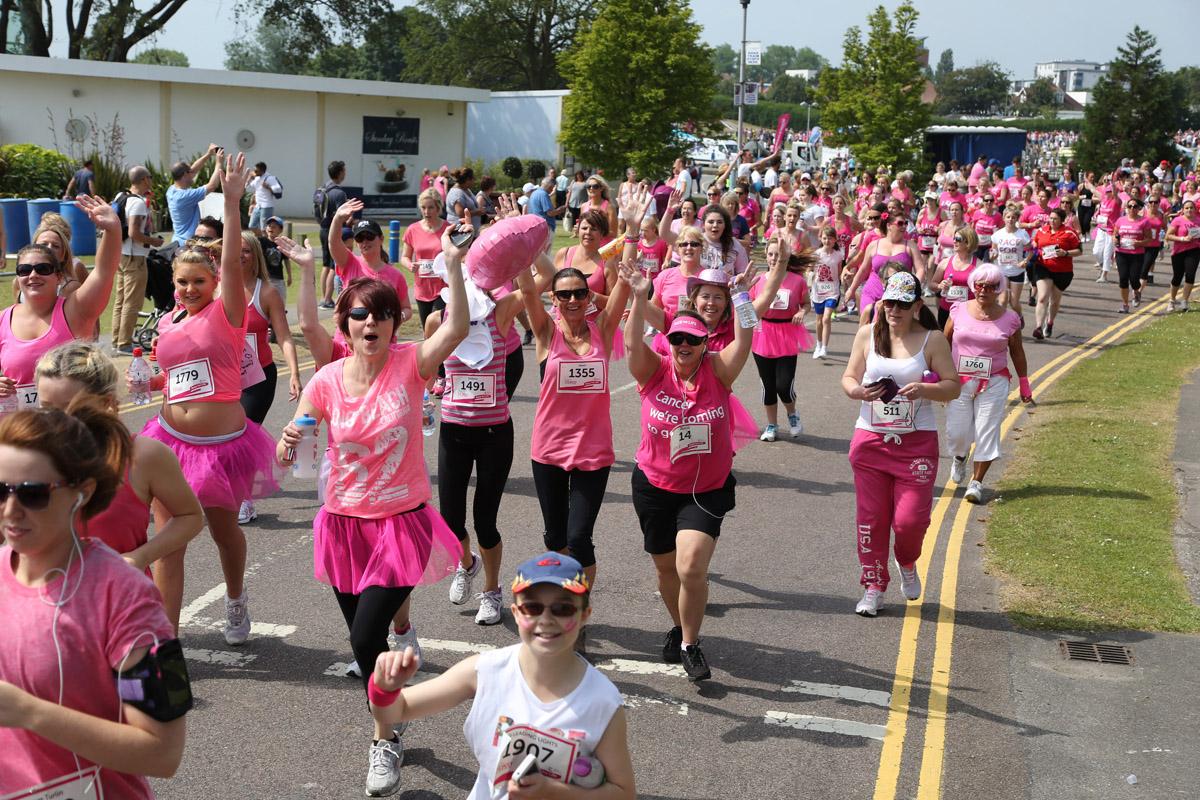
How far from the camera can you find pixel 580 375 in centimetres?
691

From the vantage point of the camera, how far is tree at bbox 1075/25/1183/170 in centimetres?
4909

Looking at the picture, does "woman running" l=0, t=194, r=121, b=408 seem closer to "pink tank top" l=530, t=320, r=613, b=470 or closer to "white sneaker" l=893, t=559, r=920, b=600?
"pink tank top" l=530, t=320, r=613, b=470

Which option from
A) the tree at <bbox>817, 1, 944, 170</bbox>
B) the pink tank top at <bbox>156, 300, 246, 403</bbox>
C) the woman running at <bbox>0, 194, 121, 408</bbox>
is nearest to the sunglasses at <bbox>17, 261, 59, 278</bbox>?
the woman running at <bbox>0, 194, 121, 408</bbox>

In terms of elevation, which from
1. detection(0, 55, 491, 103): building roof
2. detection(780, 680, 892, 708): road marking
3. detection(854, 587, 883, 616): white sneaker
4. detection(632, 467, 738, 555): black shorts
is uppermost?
detection(0, 55, 491, 103): building roof

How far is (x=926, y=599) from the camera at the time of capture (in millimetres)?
8117

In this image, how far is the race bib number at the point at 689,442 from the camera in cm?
645

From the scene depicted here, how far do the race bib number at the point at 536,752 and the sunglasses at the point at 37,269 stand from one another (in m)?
4.22

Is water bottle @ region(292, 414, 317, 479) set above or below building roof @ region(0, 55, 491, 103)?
below

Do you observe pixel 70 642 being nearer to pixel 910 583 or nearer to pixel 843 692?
pixel 843 692

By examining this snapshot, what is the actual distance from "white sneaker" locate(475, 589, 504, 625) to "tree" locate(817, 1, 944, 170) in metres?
34.5

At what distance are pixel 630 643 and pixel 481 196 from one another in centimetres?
1628

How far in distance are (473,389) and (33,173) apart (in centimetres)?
2290

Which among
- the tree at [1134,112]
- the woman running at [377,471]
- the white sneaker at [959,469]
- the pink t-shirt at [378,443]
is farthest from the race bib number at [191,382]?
the tree at [1134,112]

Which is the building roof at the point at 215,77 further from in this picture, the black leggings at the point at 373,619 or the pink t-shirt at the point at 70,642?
the pink t-shirt at the point at 70,642
